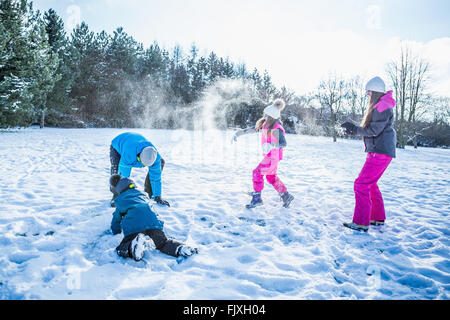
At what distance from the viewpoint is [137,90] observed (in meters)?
35.5

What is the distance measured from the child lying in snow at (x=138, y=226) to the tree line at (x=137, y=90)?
16.2 m

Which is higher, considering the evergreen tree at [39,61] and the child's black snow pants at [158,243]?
the evergreen tree at [39,61]

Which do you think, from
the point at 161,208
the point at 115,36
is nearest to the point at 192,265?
the point at 161,208

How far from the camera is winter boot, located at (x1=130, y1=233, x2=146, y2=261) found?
7.82 ft

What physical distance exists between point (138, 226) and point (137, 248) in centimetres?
23

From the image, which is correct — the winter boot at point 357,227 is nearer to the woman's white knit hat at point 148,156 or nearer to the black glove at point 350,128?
the black glove at point 350,128

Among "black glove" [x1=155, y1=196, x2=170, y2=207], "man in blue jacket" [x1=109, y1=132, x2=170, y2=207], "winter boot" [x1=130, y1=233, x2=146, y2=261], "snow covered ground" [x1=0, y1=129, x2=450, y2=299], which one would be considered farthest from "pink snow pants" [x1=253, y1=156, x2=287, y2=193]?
"winter boot" [x1=130, y1=233, x2=146, y2=261]

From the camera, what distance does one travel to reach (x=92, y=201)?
13.7 ft

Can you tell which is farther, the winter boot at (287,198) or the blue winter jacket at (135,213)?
the winter boot at (287,198)

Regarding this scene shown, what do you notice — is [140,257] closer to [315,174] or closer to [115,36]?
[315,174]

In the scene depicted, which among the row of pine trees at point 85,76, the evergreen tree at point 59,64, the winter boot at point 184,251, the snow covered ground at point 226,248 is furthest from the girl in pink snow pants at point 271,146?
the evergreen tree at point 59,64

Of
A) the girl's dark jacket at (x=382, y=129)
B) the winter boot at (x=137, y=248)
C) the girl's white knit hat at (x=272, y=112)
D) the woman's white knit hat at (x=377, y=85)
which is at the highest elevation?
the woman's white knit hat at (x=377, y=85)

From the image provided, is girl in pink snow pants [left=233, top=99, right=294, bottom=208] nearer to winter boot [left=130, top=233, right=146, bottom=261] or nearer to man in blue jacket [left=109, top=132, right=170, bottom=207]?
man in blue jacket [left=109, top=132, right=170, bottom=207]

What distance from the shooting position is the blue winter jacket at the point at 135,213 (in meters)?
2.54
